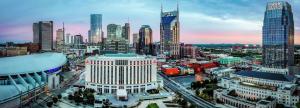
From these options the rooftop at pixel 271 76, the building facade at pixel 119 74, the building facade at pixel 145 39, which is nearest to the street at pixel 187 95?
the building facade at pixel 119 74

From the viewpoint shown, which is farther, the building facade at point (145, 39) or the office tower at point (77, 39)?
the office tower at point (77, 39)

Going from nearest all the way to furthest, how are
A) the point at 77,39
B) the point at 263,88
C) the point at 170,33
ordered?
the point at 263,88 → the point at 170,33 → the point at 77,39

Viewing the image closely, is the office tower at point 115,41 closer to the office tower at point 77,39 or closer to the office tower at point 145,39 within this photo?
the office tower at point 145,39

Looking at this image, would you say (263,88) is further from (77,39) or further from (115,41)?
(77,39)

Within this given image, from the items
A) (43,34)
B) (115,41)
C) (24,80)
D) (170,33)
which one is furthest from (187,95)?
(43,34)

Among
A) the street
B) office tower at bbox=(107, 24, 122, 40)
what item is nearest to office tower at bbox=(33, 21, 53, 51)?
office tower at bbox=(107, 24, 122, 40)

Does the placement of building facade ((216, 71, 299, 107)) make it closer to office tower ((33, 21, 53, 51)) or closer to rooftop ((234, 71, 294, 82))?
rooftop ((234, 71, 294, 82))

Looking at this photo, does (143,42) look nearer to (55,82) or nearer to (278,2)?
(278,2)
